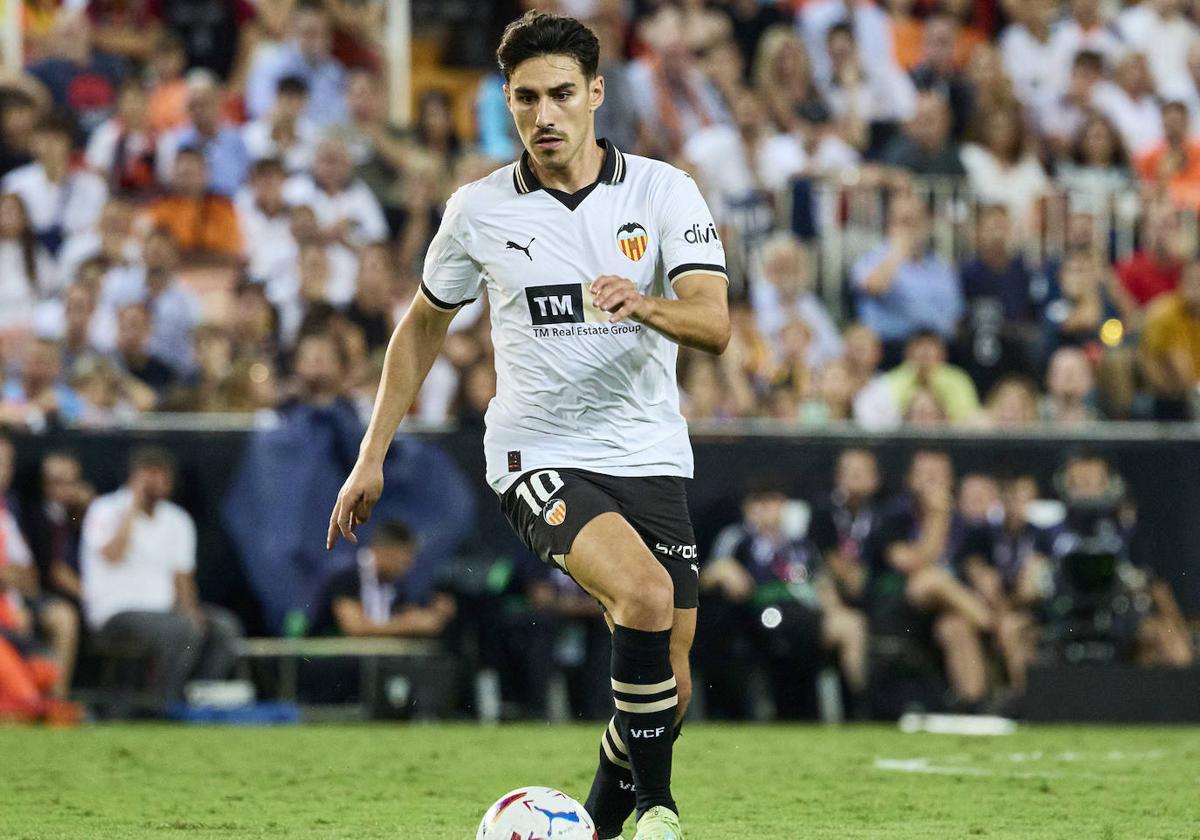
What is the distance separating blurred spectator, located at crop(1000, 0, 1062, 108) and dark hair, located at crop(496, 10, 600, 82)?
12932 millimetres

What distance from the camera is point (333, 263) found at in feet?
48.9

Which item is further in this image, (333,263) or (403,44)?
(403,44)

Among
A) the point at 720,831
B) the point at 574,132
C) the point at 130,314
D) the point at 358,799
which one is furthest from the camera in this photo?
the point at 130,314

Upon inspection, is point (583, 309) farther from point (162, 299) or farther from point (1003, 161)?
point (1003, 161)

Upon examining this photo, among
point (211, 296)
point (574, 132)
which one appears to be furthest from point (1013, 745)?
point (211, 296)

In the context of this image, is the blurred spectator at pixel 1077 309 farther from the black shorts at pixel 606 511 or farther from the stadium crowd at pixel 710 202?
the black shorts at pixel 606 511

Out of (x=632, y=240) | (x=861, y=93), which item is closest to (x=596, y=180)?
(x=632, y=240)

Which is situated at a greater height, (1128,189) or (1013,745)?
(1128,189)

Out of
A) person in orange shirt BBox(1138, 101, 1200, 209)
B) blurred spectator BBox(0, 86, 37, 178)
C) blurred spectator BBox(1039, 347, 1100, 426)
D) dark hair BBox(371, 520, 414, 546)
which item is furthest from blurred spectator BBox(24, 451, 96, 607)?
person in orange shirt BBox(1138, 101, 1200, 209)

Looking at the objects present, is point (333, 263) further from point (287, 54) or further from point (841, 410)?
point (841, 410)

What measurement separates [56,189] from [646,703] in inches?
408

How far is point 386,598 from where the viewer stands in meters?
12.7

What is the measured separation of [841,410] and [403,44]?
5.29m

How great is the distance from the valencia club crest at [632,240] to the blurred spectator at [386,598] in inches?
271
